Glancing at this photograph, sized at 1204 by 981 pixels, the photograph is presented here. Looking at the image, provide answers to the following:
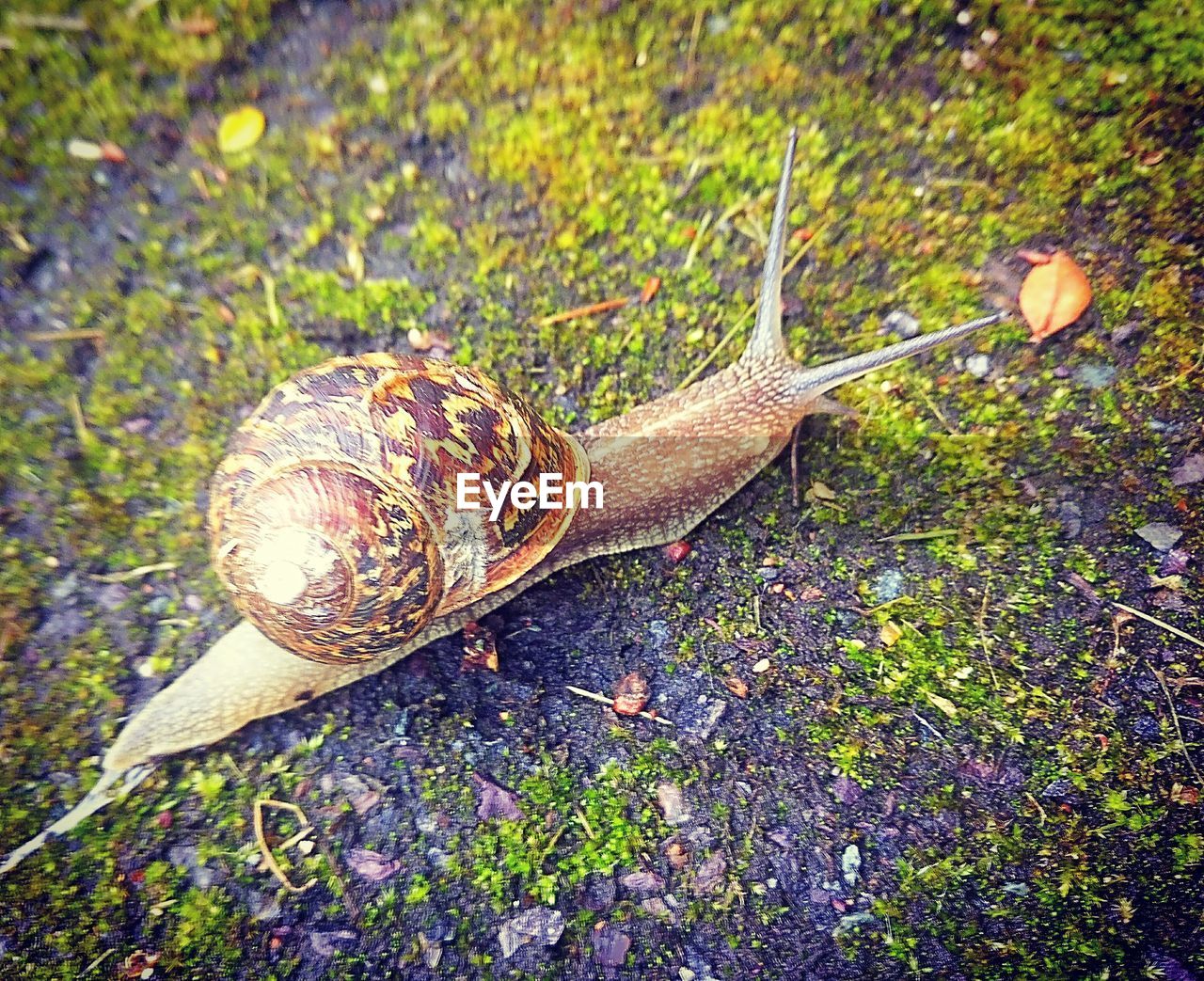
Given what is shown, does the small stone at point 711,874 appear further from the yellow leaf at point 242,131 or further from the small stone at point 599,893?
the yellow leaf at point 242,131

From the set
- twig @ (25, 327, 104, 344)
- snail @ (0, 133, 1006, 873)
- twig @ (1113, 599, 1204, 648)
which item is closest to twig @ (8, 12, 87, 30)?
twig @ (25, 327, 104, 344)

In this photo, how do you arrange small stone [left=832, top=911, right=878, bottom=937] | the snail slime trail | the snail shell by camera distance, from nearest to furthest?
the snail shell < the snail slime trail < small stone [left=832, top=911, right=878, bottom=937]

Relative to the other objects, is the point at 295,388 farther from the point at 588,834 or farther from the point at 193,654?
the point at 588,834

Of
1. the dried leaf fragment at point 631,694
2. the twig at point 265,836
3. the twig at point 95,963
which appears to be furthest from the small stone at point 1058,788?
the twig at point 95,963

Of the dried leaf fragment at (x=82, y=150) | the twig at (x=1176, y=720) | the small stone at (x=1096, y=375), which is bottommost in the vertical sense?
the twig at (x=1176, y=720)

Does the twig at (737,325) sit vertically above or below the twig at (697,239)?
below

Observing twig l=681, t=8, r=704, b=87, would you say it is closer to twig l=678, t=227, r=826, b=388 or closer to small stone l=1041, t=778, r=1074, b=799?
twig l=678, t=227, r=826, b=388
